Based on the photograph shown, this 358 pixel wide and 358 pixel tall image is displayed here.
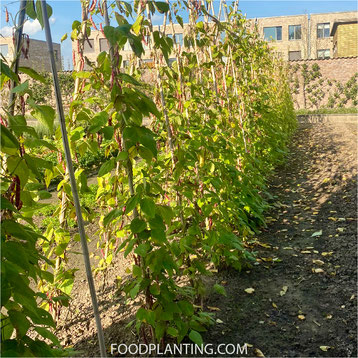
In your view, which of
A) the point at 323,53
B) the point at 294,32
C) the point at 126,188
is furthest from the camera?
the point at 294,32

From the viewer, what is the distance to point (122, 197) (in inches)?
84.8

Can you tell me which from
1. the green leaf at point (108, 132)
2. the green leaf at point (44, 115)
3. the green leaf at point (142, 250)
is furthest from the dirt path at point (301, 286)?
the green leaf at point (44, 115)

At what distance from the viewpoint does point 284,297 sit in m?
2.87

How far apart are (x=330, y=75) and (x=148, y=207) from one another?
25.0 meters

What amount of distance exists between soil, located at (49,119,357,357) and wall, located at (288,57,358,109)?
808 inches

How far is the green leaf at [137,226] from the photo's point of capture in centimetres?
178

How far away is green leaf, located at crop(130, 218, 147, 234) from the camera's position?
1784 millimetres

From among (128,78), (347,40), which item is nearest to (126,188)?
(128,78)

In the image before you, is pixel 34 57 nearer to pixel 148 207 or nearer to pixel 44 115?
pixel 148 207

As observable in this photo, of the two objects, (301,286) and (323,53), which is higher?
(323,53)

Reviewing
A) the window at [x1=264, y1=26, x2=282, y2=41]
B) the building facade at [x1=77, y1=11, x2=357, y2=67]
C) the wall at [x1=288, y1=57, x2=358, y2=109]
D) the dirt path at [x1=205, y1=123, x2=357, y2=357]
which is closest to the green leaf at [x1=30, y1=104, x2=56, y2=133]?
the dirt path at [x1=205, y1=123, x2=357, y2=357]

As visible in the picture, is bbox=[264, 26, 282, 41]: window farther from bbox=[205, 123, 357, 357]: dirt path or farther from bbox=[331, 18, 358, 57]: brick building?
bbox=[205, 123, 357, 357]: dirt path

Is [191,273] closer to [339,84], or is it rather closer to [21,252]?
[21,252]

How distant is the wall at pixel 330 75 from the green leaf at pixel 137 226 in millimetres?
23170
